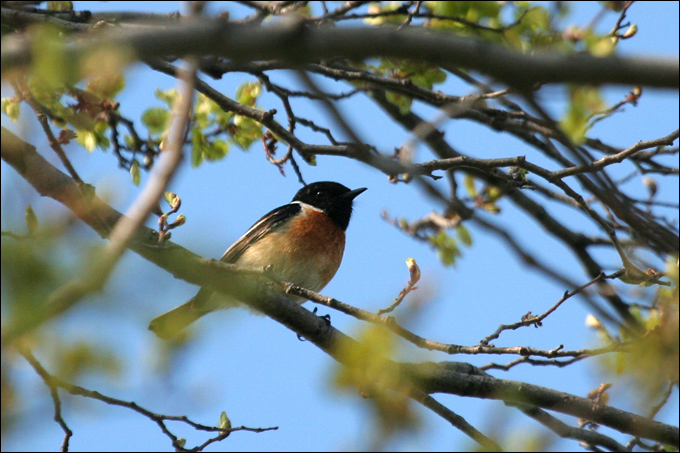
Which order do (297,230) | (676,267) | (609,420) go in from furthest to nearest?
(297,230) < (609,420) < (676,267)

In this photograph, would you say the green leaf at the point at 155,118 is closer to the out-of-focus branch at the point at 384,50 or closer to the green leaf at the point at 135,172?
the green leaf at the point at 135,172

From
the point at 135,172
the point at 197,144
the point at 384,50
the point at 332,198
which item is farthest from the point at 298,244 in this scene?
the point at 384,50

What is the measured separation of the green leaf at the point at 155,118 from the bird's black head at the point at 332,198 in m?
2.45

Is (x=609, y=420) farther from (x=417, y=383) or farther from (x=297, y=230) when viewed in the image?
(x=297, y=230)

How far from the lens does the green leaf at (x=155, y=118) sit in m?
6.88

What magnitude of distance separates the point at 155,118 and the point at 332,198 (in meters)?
2.75

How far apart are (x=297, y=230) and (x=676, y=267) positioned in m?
4.69

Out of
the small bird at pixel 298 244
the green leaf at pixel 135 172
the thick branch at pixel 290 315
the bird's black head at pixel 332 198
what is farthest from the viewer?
the bird's black head at pixel 332 198

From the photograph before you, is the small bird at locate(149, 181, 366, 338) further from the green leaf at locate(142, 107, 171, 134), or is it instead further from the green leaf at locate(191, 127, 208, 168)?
the green leaf at locate(142, 107, 171, 134)

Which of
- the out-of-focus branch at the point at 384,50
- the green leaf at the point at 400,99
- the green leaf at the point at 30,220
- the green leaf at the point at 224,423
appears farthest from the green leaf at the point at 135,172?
the out-of-focus branch at the point at 384,50

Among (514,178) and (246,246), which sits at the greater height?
(246,246)

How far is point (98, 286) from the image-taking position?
2379 millimetres

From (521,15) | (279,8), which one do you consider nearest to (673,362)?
(279,8)

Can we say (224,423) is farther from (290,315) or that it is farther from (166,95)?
(166,95)
